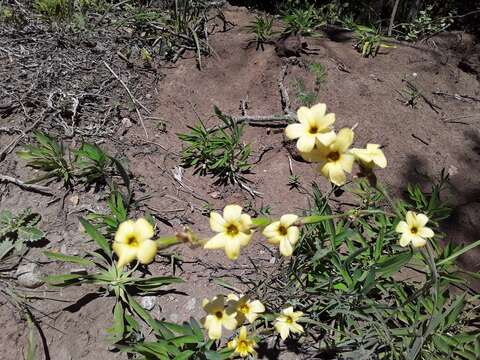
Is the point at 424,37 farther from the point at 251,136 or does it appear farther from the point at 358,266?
the point at 358,266

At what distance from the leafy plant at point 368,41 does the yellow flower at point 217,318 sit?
2.97 meters

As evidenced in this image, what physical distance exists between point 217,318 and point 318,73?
2404 millimetres

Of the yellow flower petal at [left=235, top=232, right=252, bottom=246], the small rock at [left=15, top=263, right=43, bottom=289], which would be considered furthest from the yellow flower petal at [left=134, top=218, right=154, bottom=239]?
the small rock at [left=15, top=263, right=43, bottom=289]

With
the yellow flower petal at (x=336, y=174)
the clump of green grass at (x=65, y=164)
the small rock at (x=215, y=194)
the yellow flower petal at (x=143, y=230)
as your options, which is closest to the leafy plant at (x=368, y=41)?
the small rock at (x=215, y=194)

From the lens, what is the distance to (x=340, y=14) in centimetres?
462

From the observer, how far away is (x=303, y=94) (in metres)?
3.32

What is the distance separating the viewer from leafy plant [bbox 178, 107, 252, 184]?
112 inches

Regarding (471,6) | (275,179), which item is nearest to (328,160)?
(275,179)

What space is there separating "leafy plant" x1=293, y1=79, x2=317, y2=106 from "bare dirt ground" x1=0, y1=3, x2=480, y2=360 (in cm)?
6

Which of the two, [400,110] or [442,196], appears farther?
[400,110]

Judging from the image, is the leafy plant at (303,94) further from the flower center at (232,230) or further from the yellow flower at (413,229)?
the flower center at (232,230)

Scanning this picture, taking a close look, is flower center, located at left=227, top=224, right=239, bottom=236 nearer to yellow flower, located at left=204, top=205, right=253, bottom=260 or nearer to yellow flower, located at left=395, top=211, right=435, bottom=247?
yellow flower, located at left=204, top=205, right=253, bottom=260

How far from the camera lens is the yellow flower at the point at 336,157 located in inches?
55.0

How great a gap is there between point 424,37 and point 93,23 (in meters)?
3.35
